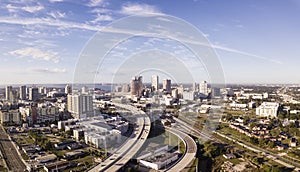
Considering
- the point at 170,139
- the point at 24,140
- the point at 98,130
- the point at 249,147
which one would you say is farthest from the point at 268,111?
the point at 24,140

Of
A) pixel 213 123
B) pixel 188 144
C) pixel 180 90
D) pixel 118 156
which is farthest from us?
pixel 180 90

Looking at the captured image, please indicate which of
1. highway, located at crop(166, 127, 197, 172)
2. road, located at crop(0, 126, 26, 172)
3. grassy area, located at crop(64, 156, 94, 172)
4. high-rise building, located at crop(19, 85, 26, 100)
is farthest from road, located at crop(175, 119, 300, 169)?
high-rise building, located at crop(19, 85, 26, 100)

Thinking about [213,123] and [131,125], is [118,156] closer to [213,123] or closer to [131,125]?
[131,125]

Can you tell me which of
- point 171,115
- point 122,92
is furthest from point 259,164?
point 122,92

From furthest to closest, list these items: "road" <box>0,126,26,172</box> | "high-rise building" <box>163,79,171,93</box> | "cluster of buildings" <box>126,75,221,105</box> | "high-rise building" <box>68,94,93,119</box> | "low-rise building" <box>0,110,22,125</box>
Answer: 1. "high-rise building" <box>163,79,171,93</box>
2. "cluster of buildings" <box>126,75,221,105</box>
3. "low-rise building" <box>0,110,22,125</box>
4. "high-rise building" <box>68,94,93,119</box>
5. "road" <box>0,126,26,172</box>

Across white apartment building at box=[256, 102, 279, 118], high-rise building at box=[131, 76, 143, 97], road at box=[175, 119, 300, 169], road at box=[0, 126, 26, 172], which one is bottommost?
road at box=[0, 126, 26, 172]

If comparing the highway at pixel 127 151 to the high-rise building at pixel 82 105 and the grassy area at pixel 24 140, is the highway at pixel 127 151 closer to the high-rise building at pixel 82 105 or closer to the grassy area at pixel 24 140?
the high-rise building at pixel 82 105

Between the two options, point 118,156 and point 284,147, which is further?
point 284,147

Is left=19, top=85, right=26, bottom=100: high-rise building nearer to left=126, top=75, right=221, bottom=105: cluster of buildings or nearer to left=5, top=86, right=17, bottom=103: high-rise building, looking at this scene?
left=5, top=86, right=17, bottom=103: high-rise building
